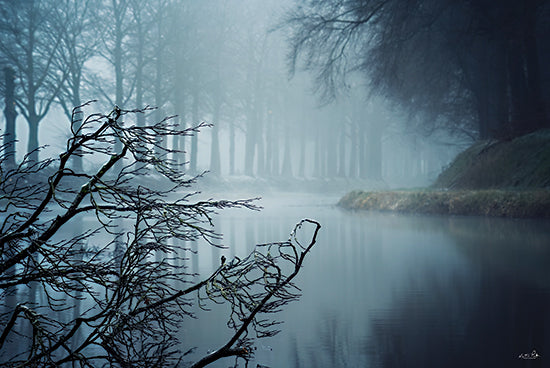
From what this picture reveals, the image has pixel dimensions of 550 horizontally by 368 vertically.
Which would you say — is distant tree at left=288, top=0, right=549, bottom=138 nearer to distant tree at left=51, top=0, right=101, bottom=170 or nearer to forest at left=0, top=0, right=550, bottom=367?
forest at left=0, top=0, right=550, bottom=367

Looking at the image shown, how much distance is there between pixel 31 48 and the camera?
20688mm

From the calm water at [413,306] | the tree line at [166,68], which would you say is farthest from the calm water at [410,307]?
the tree line at [166,68]

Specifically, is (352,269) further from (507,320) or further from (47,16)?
(47,16)

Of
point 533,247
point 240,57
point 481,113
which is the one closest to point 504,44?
point 481,113

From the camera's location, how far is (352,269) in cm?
572

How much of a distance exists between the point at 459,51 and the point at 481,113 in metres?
3.61

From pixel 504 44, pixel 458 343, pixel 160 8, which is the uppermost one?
pixel 160 8

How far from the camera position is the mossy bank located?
1030 centimetres

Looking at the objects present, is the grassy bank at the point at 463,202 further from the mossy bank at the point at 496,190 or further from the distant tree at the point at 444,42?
the distant tree at the point at 444,42

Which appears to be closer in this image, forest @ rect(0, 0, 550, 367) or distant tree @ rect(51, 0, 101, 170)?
forest @ rect(0, 0, 550, 367)

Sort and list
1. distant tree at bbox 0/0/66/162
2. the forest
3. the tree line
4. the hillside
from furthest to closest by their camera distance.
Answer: the tree line
distant tree at bbox 0/0/66/162
the hillside
the forest

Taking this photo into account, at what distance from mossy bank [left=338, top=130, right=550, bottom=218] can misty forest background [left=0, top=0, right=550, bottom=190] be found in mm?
1093
